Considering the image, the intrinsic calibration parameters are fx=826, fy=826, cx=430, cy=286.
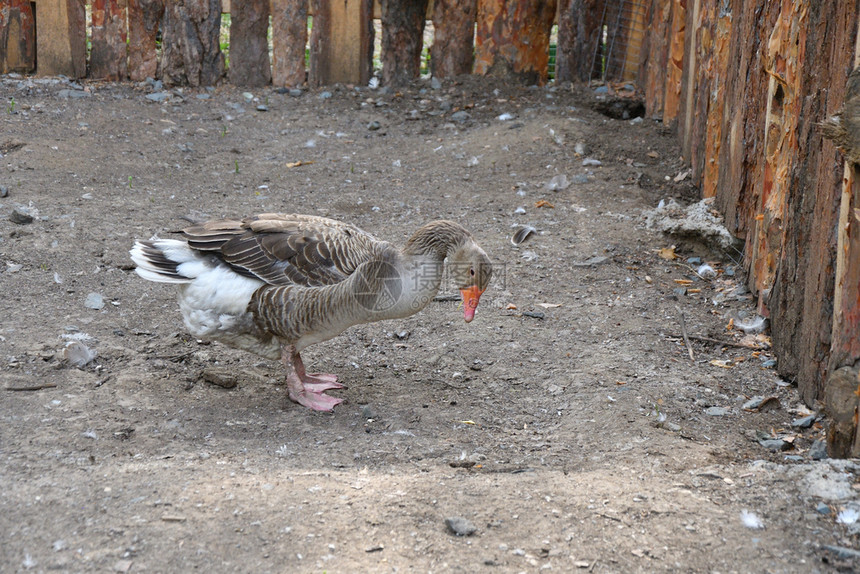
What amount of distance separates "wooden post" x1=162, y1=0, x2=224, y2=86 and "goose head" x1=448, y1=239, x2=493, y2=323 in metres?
6.16

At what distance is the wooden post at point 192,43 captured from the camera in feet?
30.3

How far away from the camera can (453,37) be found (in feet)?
32.2

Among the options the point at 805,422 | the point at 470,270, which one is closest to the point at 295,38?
the point at 470,270

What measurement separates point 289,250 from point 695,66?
4.75 m

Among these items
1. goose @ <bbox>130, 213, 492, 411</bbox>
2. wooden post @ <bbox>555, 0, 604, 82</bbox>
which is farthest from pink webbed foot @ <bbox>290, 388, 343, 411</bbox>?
wooden post @ <bbox>555, 0, 604, 82</bbox>

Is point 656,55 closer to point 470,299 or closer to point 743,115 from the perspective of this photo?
point 743,115

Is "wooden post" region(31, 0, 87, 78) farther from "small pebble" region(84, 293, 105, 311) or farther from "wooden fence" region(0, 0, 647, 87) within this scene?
"small pebble" region(84, 293, 105, 311)

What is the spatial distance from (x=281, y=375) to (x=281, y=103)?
518 cm

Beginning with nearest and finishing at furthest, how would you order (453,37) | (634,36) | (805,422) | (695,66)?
(805,422) < (695,66) < (453,37) < (634,36)

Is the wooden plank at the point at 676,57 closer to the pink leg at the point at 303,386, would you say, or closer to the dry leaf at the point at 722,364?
the dry leaf at the point at 722,364

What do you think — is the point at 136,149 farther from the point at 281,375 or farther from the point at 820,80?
the point at 820,80

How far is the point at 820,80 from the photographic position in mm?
4105

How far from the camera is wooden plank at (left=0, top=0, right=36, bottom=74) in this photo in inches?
363

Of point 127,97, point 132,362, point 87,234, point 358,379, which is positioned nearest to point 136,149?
point 127,97
